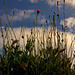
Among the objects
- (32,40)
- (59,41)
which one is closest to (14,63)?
(32,40)

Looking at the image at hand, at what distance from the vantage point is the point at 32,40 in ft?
8.67

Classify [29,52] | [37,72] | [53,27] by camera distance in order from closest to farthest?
[37,72] < [53,27] < [29,52]

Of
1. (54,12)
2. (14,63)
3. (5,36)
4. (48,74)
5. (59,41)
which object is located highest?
(54,12)

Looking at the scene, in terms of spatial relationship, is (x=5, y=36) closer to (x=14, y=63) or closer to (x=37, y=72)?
(x=14, y=63)

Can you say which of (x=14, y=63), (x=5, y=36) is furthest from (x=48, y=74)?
(x=5, y=36)

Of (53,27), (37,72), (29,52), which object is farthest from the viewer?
(29,52)

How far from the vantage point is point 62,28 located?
245 centimetres

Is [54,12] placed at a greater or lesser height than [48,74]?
greater

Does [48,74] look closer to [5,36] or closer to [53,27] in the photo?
[53,27]

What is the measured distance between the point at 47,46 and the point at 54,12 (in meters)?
0.73

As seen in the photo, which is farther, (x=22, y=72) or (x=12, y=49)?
(x=12, y=49)

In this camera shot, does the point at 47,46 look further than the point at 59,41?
Yes

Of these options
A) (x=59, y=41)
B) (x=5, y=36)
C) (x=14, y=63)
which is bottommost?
(x=14, y=63)

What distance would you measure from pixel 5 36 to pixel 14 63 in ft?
1.79
